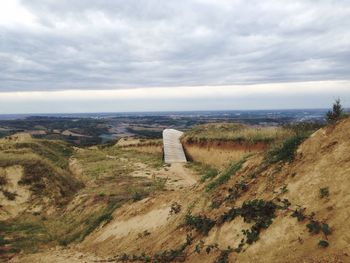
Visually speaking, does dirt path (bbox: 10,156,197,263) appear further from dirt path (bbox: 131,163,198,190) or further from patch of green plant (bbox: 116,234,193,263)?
dirt path (bbox: 131,163,198,190)

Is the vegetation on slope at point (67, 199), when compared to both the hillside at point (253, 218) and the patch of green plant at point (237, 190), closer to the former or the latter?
the hillside at point (253, 218)

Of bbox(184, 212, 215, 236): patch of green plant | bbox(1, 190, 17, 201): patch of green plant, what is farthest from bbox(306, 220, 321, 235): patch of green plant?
bbox(1, 190, 17, 201): patch of green plant

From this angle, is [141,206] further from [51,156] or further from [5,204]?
[51,156]

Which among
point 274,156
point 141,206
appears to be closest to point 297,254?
point 274,156

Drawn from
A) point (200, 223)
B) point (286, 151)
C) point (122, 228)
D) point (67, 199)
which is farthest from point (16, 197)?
point (286, 151)

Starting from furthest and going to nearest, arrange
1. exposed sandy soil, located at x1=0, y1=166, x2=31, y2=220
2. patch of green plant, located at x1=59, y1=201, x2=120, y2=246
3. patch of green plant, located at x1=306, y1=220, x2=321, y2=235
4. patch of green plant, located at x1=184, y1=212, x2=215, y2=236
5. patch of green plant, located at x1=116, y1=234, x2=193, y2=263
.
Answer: exposed sandy soil, located at x1=0, y1=166, x2=31, y2=220 → patch of green plant, located at x1=59, y1=201, x2=120, y2=246 → patch of green plant, located at x1=184, y1=212, x2=215, y2=236 → patch of green plant, located at x1=116, y1=234, x2=193, y2=263 → patch of green plant, located at x1=306, y1=220, x2=321, y2=235

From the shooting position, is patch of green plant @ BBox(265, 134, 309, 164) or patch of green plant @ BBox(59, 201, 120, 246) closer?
patch of green plant @ BBox(265, 134, 309, 164)

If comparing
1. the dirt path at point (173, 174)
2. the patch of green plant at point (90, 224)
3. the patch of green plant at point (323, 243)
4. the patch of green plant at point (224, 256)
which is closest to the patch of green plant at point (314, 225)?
the patch of green plant at point (323, 243)
